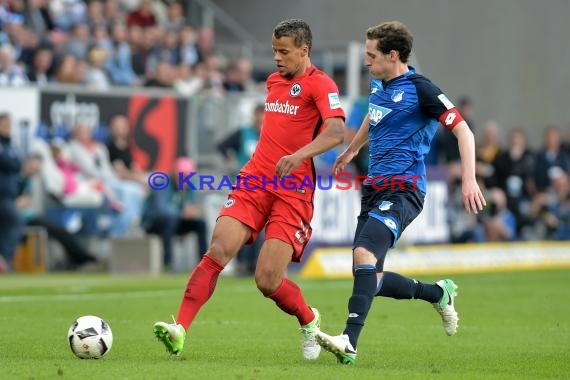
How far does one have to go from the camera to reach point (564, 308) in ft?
45.5

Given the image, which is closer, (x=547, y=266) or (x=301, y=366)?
(x=301, y=366)

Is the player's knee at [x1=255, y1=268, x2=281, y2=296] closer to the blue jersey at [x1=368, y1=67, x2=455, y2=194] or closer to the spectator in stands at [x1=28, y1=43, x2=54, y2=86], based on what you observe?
the blue jersey at [x1=368, y1=67, x2=455, y2=194]

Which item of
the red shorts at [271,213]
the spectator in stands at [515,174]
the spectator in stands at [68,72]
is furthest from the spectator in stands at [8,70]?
the red shorts at [271,213]

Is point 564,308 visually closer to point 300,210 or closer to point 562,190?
point 300,210

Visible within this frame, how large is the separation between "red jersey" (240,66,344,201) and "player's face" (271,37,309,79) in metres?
0.09

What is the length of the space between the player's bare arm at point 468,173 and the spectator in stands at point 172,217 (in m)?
11.6

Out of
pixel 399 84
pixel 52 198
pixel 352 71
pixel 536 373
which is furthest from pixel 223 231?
A: pixel 352 71

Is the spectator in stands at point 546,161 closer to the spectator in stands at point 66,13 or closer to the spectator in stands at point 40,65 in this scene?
the spectator in stands at point 66,13

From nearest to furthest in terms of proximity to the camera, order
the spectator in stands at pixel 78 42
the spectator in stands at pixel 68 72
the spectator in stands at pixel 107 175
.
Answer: the spectator in stands at pixel 107 175, the spectator in stands at pixel 68 72, the spectator in stands at pixel 78 42

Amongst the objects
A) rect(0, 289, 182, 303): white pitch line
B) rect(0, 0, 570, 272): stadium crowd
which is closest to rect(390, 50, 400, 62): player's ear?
rect(0, 289, 182, 303): white pitch line

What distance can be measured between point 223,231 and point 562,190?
57.9 ft

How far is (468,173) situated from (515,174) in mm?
16382

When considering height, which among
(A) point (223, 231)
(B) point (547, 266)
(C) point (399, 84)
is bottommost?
(B) point (547, 266)

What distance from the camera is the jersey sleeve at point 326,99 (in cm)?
896
